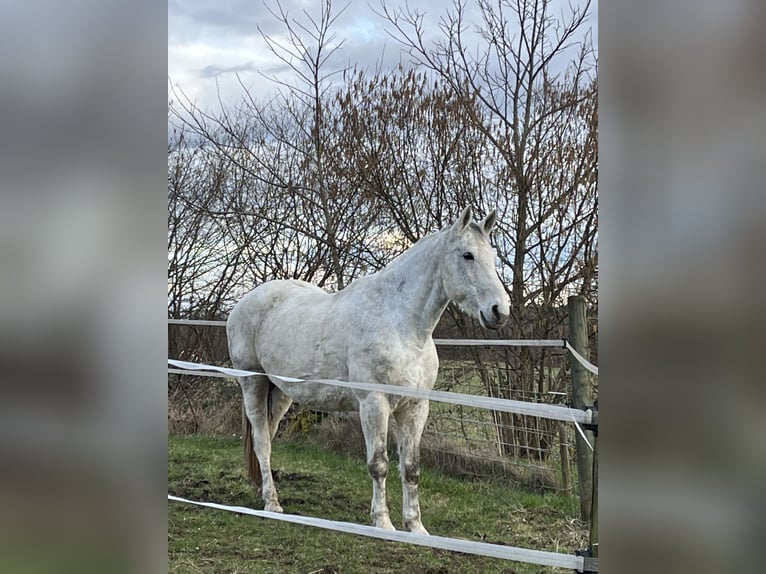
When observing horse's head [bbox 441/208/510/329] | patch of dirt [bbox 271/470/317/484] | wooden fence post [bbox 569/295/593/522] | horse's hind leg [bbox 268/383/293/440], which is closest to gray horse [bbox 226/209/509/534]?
horse's head [bbox 441/208/510/329]

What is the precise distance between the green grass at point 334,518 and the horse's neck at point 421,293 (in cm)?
83

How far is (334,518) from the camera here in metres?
2.85

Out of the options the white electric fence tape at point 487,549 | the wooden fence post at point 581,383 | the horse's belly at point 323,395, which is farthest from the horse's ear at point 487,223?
the white electric fence tape at point 487,549

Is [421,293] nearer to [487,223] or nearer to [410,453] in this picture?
[487,223]

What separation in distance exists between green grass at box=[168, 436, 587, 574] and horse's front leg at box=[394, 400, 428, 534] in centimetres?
16

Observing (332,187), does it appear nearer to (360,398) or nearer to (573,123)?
(573,123)

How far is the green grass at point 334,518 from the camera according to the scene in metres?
2.37

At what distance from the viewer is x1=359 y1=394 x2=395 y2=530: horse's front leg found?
2398mm

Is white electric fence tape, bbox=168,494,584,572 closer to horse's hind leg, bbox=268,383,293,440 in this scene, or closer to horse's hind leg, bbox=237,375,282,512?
horse's hind leg, bbox=237,375,282,512

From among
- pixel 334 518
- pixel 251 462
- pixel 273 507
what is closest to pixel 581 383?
pixel 334 518

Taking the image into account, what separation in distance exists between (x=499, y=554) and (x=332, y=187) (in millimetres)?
3154
